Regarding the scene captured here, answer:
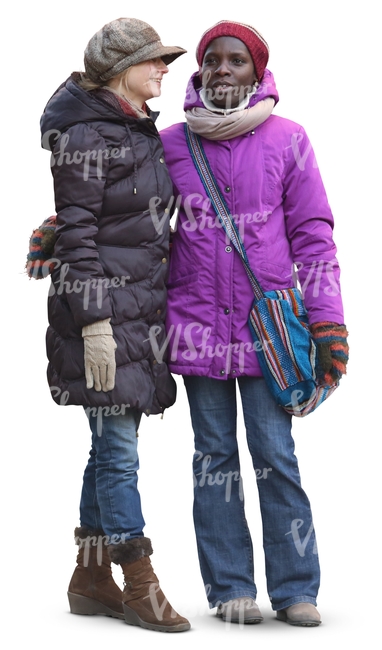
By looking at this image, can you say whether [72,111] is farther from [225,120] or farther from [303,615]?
[303,615]

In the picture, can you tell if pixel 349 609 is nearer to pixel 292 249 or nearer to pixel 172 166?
pixel 292 249

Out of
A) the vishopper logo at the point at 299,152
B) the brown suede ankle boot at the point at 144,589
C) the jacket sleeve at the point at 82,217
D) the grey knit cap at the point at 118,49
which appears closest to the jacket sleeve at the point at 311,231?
the vishopper logo at the point at 299,152

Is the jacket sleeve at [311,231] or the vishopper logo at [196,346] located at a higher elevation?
the jacket sleeve at [311,231]

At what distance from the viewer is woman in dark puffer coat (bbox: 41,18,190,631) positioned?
235 inches

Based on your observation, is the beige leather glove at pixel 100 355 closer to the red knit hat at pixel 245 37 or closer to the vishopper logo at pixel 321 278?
the vishopper logo at pixel 321 278

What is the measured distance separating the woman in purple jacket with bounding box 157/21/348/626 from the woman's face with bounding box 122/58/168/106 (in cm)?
19

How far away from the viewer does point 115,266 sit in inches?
239

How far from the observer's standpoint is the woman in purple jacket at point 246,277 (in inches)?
244

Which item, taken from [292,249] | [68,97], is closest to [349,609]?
[292,249]

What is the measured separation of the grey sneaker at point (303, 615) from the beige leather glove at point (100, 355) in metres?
1.21

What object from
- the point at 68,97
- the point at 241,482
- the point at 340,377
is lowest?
the point at 241,482

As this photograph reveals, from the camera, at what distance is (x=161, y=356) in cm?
621

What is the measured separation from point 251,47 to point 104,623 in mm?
2446

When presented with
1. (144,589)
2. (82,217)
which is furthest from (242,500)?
(82,217)
